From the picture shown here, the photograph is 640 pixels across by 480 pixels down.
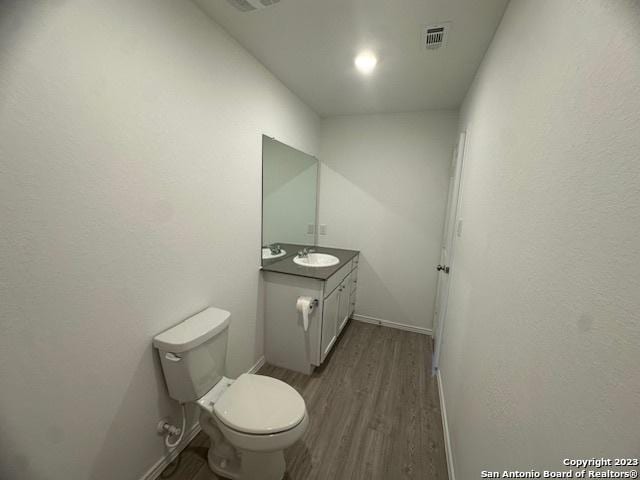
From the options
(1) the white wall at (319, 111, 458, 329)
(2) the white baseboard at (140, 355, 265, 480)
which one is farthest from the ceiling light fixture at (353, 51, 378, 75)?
(2) the white baseboard at (140, 355, 265, 480)

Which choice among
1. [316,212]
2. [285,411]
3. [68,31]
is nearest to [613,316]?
[285,411]

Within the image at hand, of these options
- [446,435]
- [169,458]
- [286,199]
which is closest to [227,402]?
[169,458]

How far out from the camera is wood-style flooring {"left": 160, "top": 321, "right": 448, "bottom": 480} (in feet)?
4.47

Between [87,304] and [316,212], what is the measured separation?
92.0 inches

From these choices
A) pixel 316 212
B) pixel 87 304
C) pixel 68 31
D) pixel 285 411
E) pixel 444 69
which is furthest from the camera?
pixel 316 212

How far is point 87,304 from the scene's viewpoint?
3.12 ft

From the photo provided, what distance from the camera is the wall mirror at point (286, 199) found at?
80.0 inches

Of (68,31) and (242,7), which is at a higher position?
(242,7)

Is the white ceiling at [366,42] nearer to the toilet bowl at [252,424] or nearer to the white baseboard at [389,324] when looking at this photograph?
the toilet bowl at [252,424]

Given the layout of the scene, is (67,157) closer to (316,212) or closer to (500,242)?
(500,242)

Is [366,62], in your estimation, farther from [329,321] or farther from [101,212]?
[329,321]

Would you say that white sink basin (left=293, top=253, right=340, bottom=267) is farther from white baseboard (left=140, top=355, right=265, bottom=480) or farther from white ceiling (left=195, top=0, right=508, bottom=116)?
white ceiling (left=195, top=0, right=508, bottom=116)

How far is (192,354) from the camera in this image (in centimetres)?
121

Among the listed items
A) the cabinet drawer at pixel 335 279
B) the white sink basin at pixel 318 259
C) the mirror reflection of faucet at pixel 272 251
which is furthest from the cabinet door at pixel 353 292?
the mirror reflection of faucet at pixel 272 251
